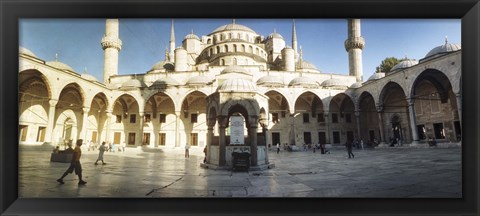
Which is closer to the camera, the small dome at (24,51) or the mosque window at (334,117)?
the small dome at (24,51)

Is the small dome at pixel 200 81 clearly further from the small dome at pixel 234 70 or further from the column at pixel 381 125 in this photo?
the column at pixel 381 125

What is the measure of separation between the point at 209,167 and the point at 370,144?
540 inches

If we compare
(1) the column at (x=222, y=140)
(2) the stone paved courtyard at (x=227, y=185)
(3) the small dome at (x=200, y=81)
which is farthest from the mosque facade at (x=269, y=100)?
(2) the stone paved courtyard at (x=227, y=185)

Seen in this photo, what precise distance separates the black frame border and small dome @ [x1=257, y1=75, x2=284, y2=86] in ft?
52.6

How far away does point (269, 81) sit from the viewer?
2027 centimetres

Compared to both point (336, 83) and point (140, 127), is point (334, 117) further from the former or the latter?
point (140, 127)

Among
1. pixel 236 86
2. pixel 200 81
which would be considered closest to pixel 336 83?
pixel 200 81

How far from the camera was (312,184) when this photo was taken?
505 cm
